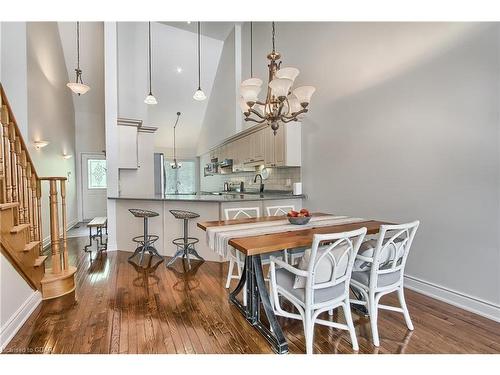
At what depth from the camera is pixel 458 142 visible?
2.38 m

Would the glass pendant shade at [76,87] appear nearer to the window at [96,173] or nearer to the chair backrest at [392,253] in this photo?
the window at [96,173]

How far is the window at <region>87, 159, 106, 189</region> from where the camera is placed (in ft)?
→ 25.5

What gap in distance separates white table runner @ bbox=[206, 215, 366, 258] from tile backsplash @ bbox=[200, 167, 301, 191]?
6.27ft

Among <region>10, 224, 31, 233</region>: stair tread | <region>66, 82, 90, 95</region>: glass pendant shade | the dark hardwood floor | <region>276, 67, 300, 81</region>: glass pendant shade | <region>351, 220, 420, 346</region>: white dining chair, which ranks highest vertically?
<region>66, 82, 90, 95</region>: glass pendant shade

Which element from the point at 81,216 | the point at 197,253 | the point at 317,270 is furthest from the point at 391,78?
the point at 81,216

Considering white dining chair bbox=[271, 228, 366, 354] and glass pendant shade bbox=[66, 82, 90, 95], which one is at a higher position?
glass pendant shade bbox=[66, 82, 90, 95]

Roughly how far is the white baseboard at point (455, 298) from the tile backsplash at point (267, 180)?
2244mm

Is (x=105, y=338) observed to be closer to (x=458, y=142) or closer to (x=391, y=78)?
(x=458, y=142)

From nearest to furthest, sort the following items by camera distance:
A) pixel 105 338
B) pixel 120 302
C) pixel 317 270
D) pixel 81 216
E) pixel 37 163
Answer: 1. pixel 317 270
2. pixel 105 338
3. pixel 120 302
4. pixel 37 163
5. pixel 81 216

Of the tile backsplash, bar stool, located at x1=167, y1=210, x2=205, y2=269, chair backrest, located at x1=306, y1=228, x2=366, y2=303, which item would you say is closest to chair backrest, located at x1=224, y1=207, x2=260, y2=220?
bar stool, located at x1=167, y1=210, x2=205, y2=269

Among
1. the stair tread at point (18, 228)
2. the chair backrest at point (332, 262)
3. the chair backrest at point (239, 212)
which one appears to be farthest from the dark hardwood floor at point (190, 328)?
the chair backrest at point (239, 212)

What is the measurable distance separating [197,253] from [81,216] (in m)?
5.50

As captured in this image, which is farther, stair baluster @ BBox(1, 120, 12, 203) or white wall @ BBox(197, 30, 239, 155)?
white wall @ BBox(197, 30, 239, 155)

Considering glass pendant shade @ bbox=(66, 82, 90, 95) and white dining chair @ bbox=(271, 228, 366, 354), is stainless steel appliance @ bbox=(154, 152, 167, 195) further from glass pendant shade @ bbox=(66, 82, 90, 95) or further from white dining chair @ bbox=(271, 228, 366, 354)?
white dining chair @ bbox=(271, 228, 366, 354)
